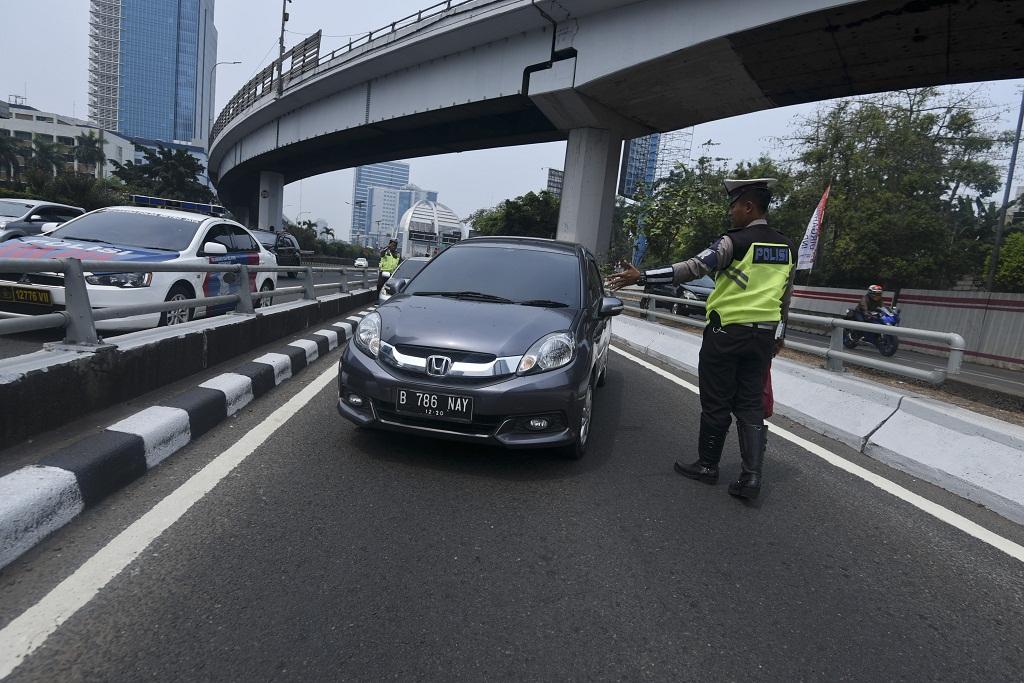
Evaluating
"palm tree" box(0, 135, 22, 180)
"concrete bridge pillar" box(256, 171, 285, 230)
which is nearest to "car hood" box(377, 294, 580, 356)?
"concrete bridge pillar" box(256, 171, 285, 230)

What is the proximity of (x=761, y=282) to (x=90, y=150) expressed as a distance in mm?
120962

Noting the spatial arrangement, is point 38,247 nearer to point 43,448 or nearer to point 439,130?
point 43,448

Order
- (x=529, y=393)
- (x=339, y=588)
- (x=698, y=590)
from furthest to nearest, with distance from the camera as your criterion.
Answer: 1. (x=529, y=393)
2. (x=698, y=590)
3. (x=339, y=588)

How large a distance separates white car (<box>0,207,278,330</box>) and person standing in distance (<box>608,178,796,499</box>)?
14.7 ft

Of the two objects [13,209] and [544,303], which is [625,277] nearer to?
[544,303]

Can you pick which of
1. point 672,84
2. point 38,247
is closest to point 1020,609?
point 38,247

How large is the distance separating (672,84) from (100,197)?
38558 mm

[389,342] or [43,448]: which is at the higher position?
[389,342]

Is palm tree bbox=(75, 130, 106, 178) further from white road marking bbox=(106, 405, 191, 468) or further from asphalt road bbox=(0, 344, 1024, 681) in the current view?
asphalt road bbox=(0, 344, 1024, 681)

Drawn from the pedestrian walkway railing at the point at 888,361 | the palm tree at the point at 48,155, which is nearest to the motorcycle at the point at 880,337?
the pedestrian walkway railing at the point at 888,361

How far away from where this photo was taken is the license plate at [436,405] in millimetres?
3514

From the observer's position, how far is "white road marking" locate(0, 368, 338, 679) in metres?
1.92

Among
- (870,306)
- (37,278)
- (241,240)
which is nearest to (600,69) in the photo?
(870,306)

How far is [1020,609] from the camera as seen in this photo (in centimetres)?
264
